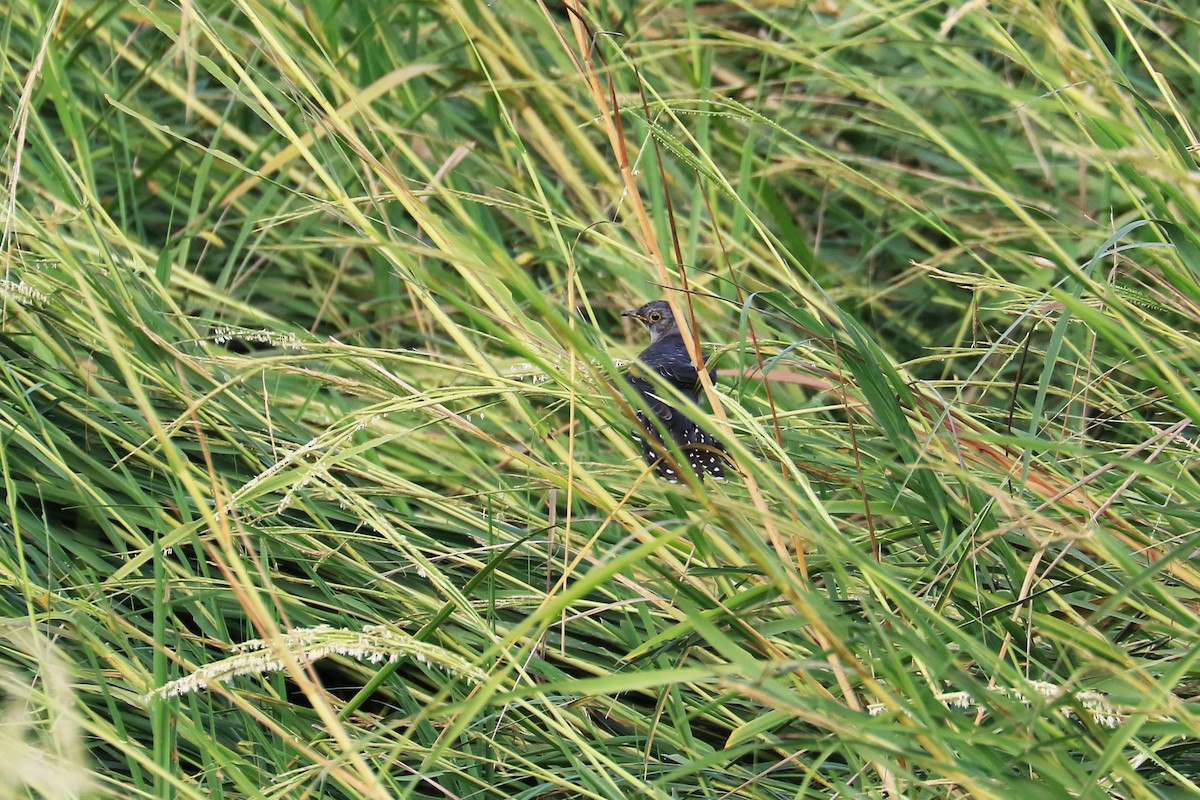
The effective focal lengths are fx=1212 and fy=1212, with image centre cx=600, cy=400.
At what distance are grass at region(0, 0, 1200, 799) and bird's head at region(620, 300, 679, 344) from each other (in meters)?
0.12

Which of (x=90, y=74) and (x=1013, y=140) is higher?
(x=90, y=74)

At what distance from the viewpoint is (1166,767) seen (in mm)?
1729

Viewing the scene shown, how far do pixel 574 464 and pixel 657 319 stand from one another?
1.98 metres

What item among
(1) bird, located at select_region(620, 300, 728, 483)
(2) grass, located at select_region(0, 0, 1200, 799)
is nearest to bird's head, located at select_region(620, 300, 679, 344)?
(1) bird, located at select_region(620, 300, 728, 483)

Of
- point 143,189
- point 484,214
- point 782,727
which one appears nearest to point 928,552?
point 782,727

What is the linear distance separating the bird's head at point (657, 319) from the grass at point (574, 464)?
0.40 feet

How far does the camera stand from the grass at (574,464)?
1625mm

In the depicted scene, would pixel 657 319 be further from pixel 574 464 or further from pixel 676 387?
pixel 574 464

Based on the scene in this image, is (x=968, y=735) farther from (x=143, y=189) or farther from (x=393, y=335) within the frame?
(x=143, y=189)

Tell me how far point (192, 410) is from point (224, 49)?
2.07 feet

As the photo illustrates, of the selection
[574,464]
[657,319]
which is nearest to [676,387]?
[574,464]

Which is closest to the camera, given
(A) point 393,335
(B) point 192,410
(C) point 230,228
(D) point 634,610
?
(B) point 192,410

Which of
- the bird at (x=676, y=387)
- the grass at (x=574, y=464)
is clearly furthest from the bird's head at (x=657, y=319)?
the grass at (x=574, y=464)

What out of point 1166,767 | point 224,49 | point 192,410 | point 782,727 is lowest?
point 782,727
